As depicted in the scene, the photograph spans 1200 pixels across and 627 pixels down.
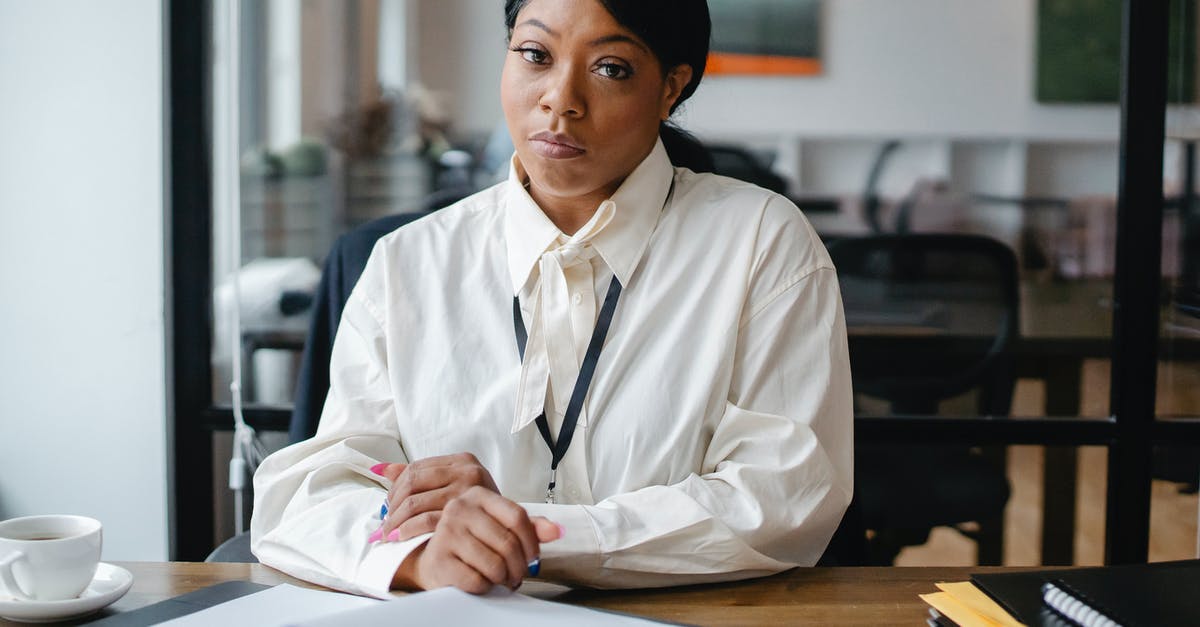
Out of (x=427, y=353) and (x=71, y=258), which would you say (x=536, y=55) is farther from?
(x=71, y=258)

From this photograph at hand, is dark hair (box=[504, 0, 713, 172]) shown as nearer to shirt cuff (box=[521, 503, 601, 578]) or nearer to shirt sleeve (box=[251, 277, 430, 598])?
shirt sleeve (box=[251, 277, 430, 598])

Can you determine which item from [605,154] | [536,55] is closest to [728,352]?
[605,154]

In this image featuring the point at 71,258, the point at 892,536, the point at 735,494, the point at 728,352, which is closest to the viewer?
the point at 735,494

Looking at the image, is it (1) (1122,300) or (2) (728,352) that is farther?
(1) (1122,300)

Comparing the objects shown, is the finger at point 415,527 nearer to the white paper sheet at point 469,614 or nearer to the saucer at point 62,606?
the white paper sheet at point 469,614

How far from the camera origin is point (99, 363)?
2.07 m


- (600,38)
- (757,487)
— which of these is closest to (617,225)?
(600,38)

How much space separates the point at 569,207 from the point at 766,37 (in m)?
0.81

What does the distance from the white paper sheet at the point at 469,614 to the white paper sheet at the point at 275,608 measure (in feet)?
0.11

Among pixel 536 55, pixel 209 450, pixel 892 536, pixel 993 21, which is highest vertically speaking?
pixel 993 21

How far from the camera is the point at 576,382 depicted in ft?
4.29

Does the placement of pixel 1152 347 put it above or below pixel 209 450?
above

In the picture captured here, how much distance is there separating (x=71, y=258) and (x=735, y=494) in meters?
1.43

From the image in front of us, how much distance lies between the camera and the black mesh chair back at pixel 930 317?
2.16 meters
